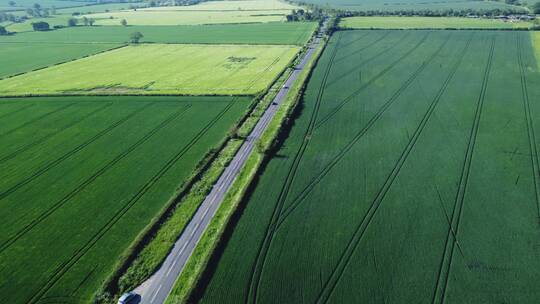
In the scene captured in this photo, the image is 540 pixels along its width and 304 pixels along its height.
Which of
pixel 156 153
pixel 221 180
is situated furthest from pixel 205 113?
pixel 221 180

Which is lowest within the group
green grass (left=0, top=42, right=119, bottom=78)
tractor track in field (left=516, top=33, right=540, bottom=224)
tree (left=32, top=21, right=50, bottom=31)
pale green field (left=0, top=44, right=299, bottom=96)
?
tractor track in field (left=516, top=33, right=540, bottom=224)

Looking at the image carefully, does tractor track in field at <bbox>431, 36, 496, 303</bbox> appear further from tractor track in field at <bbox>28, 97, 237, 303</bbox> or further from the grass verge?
tractor track in field at <bbox>28, 97, 237, 303</bbox>

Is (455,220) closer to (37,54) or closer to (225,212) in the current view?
(225,212)

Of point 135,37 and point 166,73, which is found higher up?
point 135,37

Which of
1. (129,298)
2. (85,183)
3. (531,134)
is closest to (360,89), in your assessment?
(531,134)

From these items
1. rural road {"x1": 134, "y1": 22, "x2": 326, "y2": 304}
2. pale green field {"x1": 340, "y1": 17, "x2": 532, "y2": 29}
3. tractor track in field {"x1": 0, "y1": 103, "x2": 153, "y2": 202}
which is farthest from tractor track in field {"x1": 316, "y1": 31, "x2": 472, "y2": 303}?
pale green field {"x1": 340, "y1": 17, "x2": 532, "y2": 29}

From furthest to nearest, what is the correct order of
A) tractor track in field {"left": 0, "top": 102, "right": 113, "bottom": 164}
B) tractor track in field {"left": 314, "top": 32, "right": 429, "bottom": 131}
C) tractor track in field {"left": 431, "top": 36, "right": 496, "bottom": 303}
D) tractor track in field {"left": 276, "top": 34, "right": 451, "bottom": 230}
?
tractor track in field {"left": 314, "top": 32, "right": 429, "bottom": 131} → tractor track in field {"left": 0, "top": 102, "right": 113, "bottom": 164} → tractor track in field {"left": 276, "top": 34, "right": 451, "bottom": 230} → tractor track in field {"left": 431, "top": 36, "right": 496, "bottom": 303}

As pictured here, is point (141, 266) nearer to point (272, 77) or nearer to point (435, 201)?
point (435, 201)
